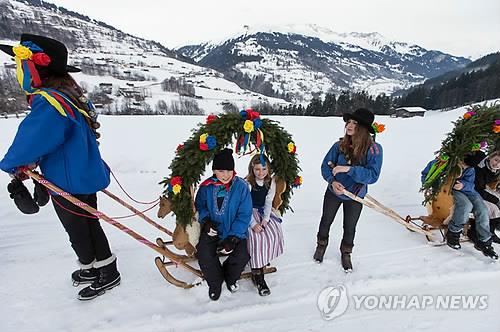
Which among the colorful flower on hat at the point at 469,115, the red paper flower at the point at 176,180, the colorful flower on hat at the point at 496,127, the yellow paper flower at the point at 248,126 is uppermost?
the colorful flower on hat at the point at 469,115

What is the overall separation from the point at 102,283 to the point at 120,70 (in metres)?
108

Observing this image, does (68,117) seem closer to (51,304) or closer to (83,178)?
(83,178)

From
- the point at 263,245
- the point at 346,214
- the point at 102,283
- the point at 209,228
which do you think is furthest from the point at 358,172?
the point at 102,283

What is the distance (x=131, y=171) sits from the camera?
6.83m

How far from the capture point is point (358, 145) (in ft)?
11.2

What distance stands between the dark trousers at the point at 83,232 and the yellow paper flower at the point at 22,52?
1.23m

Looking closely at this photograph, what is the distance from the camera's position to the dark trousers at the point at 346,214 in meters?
3.73

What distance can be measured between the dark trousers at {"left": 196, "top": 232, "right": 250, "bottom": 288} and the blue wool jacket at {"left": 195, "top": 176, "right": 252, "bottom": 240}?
0.14m

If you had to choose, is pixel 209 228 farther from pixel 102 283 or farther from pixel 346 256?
pixel 346 256

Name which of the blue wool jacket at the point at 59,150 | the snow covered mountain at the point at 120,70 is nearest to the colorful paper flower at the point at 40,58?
the blue wool jacket at the point at 59,150

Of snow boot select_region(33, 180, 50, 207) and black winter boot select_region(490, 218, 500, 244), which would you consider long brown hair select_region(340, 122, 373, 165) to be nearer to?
black winter boot select_region(490, 218, 500, 244)

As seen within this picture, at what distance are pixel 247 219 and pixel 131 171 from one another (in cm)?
454

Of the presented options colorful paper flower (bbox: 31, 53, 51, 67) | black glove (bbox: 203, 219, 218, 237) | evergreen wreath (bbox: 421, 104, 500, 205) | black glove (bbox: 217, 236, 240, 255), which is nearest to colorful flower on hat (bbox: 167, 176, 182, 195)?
black glove (bbox: 203, 219, 218, 237)
